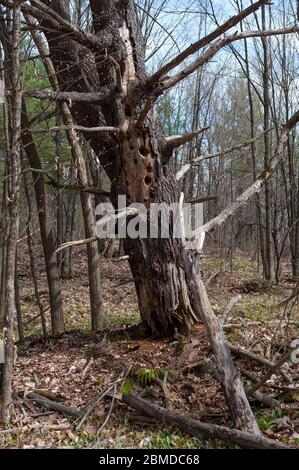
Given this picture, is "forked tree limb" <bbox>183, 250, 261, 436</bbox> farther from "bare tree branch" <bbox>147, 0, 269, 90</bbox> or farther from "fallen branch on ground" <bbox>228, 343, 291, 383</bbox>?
"bare tree branch" <bbox>147, 0, 269, 90</bbox>

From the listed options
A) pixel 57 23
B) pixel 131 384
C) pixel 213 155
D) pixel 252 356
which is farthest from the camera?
pixel 213 155

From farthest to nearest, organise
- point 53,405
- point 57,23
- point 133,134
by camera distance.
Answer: point 133,134
point 57,23
point 53,405

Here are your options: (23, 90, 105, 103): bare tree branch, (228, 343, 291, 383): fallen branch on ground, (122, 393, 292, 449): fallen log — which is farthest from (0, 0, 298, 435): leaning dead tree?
(122, 393, 292, 449): fallen log

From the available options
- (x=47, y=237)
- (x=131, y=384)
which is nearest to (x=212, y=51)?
(x=131, y=384)

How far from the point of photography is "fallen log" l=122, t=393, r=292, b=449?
12.5ft

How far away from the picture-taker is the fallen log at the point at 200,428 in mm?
3820

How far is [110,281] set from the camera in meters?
14.4

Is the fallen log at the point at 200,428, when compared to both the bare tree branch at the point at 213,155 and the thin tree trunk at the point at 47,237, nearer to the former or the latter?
the bare tree branch at the point at 213,155

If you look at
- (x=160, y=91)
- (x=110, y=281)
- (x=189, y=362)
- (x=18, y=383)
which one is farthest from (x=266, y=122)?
(x=18, y=383)

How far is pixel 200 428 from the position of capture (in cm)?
418

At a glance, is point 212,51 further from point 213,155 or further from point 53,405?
point 53,405

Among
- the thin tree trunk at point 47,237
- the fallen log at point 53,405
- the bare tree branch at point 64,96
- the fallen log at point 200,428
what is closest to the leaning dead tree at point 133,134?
the bare tree branch at point 64,96

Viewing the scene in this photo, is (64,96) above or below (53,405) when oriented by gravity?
above
